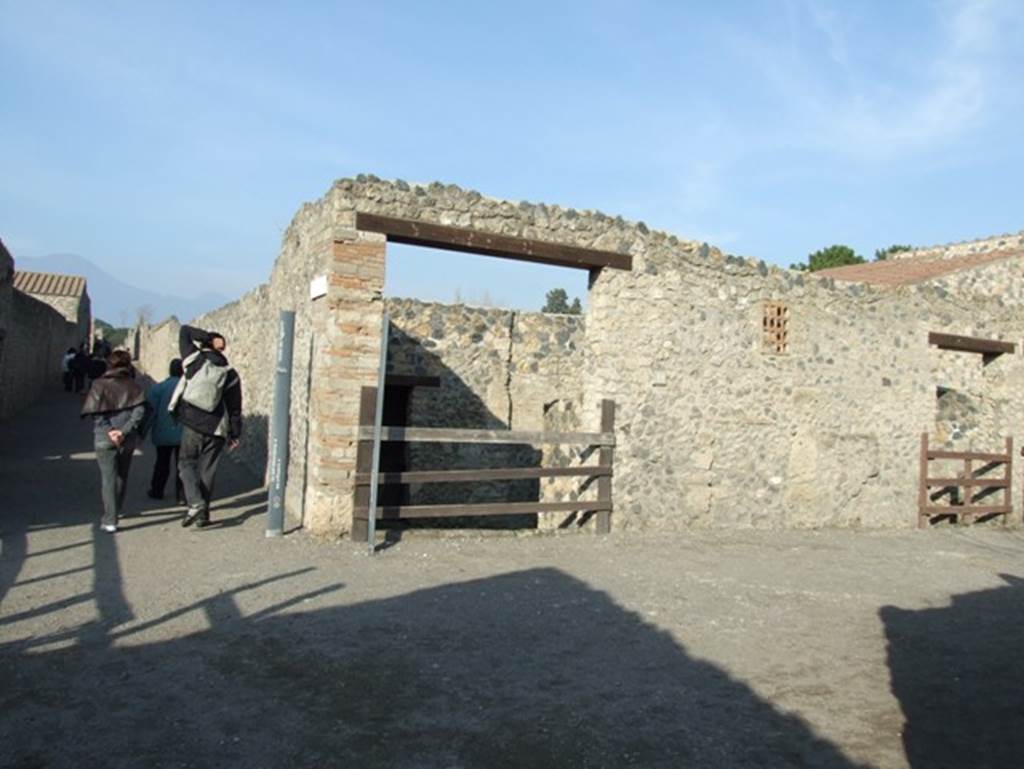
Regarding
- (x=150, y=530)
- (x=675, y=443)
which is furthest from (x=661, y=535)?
(x=150, y=530)

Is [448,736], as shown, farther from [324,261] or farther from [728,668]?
[324,261]

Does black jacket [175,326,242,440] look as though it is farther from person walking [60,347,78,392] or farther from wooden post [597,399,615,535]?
person walking [60,347,78,392]

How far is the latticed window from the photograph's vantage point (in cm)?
991

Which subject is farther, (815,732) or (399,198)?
(399,198)

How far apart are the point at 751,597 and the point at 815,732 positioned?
269cm

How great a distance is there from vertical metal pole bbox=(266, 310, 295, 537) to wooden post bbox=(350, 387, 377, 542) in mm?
706

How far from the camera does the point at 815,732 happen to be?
378 centimetres

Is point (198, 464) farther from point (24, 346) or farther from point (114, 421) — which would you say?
point (24, 346)

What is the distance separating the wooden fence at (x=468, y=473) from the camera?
735 cm

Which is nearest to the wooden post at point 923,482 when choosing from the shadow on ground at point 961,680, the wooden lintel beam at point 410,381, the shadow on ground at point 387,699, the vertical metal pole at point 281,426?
the shadow on ground at point 961,680

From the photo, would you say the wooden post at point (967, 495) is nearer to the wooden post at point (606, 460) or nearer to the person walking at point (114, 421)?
the wooden post at point (606, 460)

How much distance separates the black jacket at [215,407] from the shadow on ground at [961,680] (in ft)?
19.3

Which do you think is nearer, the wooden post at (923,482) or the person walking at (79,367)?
the wooden post at (923,482)

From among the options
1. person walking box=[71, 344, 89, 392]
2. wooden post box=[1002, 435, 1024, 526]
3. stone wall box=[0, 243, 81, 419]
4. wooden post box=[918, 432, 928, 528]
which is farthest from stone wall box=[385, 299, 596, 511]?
person walking box=[71, 344, 89, 392]
